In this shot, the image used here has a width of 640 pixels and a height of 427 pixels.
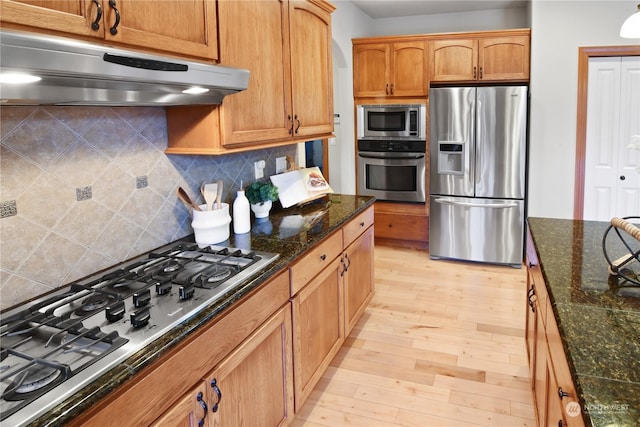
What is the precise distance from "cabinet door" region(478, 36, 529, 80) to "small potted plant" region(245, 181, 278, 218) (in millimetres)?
2909

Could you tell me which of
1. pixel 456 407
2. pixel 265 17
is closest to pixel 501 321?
pixel 456 407

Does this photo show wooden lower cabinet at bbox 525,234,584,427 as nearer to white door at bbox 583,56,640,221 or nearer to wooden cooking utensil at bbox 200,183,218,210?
wooden cooking utensil at bbox 200,183,218,210

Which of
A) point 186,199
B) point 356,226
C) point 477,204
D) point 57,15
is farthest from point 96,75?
point 477,204

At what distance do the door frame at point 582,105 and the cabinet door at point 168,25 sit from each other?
11.9 ft

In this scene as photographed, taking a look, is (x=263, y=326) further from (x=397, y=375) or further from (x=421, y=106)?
(x=421, y=106)

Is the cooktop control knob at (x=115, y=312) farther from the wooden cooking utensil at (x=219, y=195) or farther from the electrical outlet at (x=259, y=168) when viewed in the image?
the electrical outlet at (x=259, y=168)

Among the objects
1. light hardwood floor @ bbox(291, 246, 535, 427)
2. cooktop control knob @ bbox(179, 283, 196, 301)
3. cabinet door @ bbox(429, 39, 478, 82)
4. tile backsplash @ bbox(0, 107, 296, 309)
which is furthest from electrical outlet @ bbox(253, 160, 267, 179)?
cabinet door @ bbox(429, 39, 478, 82)

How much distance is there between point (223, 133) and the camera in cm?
201

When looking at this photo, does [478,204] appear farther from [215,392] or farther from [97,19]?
[97,19]

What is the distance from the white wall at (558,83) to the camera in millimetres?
4062

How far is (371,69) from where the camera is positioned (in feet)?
15.9

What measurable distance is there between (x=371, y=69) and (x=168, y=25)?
11.4ft

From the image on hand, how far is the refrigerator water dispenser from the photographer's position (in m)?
4.41

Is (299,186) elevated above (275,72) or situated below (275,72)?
below
